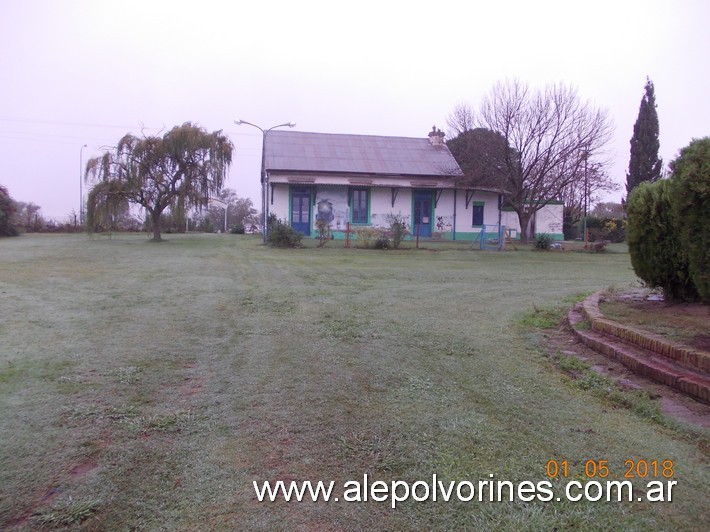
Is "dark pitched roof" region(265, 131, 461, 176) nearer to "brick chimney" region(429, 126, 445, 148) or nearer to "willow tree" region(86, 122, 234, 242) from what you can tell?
"brick chimney" region(429, 126, 445, 148)

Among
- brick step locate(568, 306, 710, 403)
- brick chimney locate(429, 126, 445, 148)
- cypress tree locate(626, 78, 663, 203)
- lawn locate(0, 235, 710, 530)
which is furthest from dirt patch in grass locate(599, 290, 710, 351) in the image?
cypress tree locate(626, 78, 663, 203)

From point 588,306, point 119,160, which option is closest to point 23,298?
point 588,306

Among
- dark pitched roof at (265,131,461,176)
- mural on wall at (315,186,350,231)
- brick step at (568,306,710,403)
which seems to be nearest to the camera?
brick step at (568,306,710,403)

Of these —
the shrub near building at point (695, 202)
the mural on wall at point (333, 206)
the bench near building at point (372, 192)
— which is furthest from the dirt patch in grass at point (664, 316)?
the mural on wall at point (333, 206)

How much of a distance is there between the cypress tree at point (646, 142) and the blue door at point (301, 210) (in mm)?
23394

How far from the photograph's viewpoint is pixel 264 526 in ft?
7.87

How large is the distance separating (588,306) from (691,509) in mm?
4927

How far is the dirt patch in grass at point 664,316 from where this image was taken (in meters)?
5.25

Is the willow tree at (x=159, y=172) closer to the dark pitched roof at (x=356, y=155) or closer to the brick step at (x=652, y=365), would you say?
the dark pitched roof at (x=356, y=155)

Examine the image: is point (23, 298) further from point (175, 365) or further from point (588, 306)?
point (588, 306)

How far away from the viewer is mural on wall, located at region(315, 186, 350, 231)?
1291 inches

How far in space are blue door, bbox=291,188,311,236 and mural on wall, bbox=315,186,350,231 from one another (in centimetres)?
62

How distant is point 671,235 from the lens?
6.84 metres

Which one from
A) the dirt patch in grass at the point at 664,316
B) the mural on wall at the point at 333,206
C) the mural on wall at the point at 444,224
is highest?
the mural on wall at the point at 333,206
